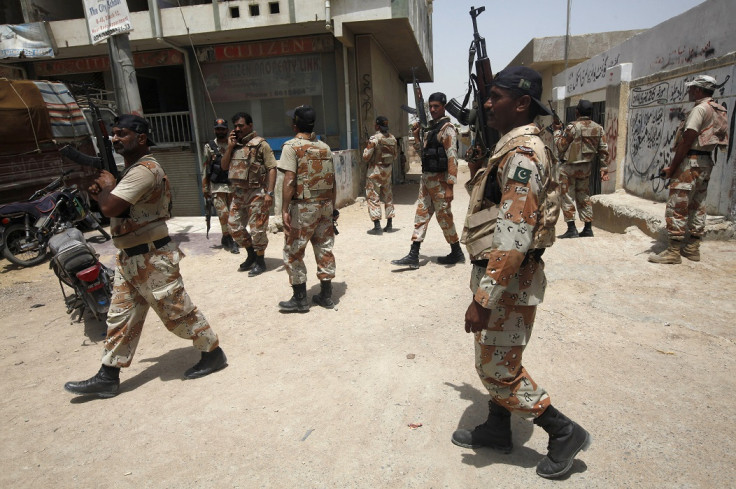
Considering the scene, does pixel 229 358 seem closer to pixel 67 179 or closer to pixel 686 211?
pixel 686 211

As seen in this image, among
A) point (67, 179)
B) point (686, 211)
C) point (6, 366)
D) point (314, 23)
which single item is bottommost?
point (6, 366)

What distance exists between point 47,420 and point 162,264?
3.73 ft

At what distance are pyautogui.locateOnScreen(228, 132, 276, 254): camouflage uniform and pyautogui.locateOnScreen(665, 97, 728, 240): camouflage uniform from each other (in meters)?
4.46

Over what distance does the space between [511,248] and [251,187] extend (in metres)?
4.31

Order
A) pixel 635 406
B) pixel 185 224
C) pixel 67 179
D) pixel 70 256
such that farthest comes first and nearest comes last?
pixel 185 224, pixel 67 179, pixel 70 256, pixel 635 406

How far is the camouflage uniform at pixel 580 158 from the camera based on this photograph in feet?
20.8

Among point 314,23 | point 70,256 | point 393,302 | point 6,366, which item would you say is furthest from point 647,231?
point 314,23

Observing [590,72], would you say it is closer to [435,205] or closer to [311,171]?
[435,205]

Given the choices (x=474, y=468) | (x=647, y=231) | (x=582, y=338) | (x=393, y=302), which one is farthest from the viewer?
(x=647, y=231)

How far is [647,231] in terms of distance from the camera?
6.07 meters

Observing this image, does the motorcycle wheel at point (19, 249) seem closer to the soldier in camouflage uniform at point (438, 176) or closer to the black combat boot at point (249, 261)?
the black combat boot at point (249, 261)

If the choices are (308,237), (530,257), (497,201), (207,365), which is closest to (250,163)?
(308,237)

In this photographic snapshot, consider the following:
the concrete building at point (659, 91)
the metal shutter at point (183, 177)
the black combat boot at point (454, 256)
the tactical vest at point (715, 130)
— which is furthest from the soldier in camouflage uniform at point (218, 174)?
the metal shutter at point (183, 177)

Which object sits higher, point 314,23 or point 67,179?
point 314,23
